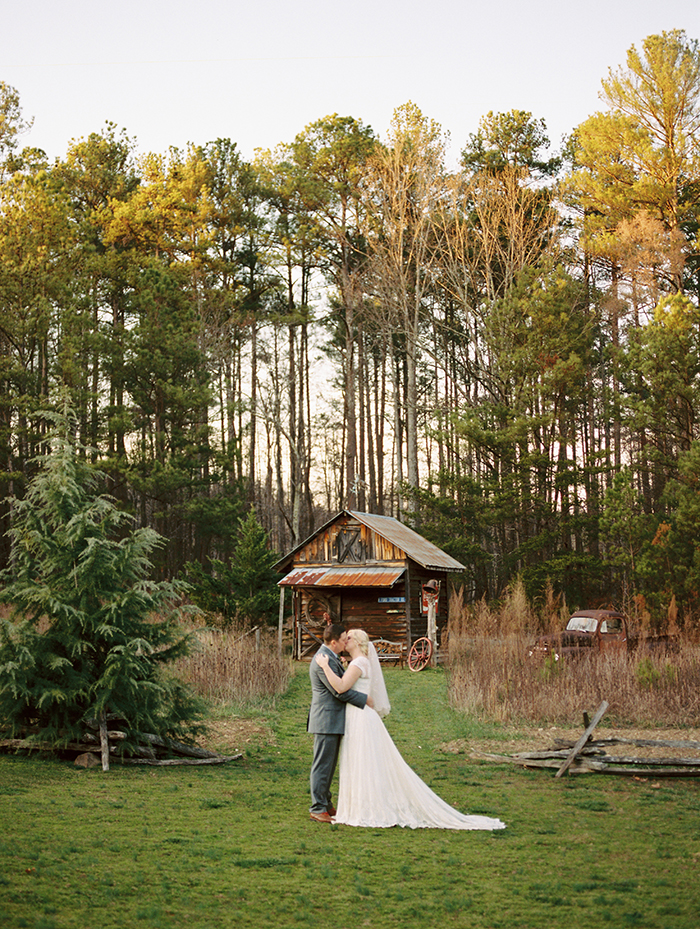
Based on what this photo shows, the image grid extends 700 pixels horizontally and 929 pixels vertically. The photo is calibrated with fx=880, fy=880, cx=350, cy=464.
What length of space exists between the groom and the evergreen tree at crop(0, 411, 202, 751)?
9.62 ft

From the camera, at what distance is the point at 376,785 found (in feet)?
24.4

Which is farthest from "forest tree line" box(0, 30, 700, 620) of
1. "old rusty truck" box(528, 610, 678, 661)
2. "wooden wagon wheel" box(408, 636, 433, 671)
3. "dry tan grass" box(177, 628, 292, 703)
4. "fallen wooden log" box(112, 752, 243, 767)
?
"fallen wooden log" box(112, 752, 243, 767)

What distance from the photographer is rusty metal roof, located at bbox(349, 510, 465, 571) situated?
24312mm

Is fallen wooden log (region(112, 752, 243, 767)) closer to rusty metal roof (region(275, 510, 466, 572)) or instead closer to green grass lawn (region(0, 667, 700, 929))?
green grass lawn (region(0, 667, 700, 929))

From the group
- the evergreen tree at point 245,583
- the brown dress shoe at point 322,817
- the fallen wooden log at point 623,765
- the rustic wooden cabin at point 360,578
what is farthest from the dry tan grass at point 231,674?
the evergreen tree at point 245,583

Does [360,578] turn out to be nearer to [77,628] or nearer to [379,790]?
[77,628]

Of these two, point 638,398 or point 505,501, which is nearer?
point 638,398

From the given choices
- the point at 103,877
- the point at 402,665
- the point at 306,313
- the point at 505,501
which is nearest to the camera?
the point at 103,877

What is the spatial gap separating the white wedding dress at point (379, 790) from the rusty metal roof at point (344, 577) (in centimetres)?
1558

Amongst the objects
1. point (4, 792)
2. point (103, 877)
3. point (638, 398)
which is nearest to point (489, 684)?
point (4, 792)

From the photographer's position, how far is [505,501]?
3028 cm

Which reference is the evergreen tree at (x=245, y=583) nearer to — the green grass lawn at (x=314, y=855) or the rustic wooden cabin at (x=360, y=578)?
the rustic wooden cabin at (x=360, y=578)

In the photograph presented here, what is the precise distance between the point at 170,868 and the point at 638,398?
2358cm

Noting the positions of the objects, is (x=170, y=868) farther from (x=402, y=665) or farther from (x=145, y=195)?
(x=145, y=195)
